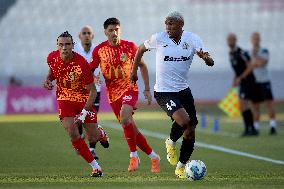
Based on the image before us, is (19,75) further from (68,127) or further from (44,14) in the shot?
(68,127)

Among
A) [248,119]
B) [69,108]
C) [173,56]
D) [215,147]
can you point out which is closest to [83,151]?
[69,108]

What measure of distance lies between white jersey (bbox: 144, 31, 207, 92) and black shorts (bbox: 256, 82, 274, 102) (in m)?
10.4

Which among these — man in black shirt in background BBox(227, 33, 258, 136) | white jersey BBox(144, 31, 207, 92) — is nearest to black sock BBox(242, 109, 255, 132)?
man in black shirt in background BBox(227, 33, 258, 136)

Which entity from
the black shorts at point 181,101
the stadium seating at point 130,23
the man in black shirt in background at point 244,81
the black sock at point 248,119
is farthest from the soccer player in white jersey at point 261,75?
the stadium seating at point 130,23

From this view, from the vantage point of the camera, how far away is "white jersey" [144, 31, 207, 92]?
42.8 ft

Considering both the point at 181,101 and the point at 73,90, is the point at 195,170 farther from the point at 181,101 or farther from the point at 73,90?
the point at 73,90

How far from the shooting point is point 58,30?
1495 inches

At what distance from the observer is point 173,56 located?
1307cm

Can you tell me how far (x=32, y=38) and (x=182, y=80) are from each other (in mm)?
25237

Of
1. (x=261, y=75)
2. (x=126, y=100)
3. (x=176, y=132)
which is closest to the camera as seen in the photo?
(x=176, y=132)

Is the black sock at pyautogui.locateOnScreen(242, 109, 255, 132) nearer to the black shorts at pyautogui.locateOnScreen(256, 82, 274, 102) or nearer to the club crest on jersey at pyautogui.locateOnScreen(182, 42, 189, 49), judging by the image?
the black shorts at pyautogui.locateOnScreen(256, 82, 274, 102)

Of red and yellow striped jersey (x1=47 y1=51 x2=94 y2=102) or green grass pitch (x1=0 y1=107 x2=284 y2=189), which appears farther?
red and yellow striped jersey (x1=47 y1=51 x2=94 y2=102)

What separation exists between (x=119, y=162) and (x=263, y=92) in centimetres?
880

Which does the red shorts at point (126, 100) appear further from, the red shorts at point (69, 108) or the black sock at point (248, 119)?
the black sock at point (248, 119)
